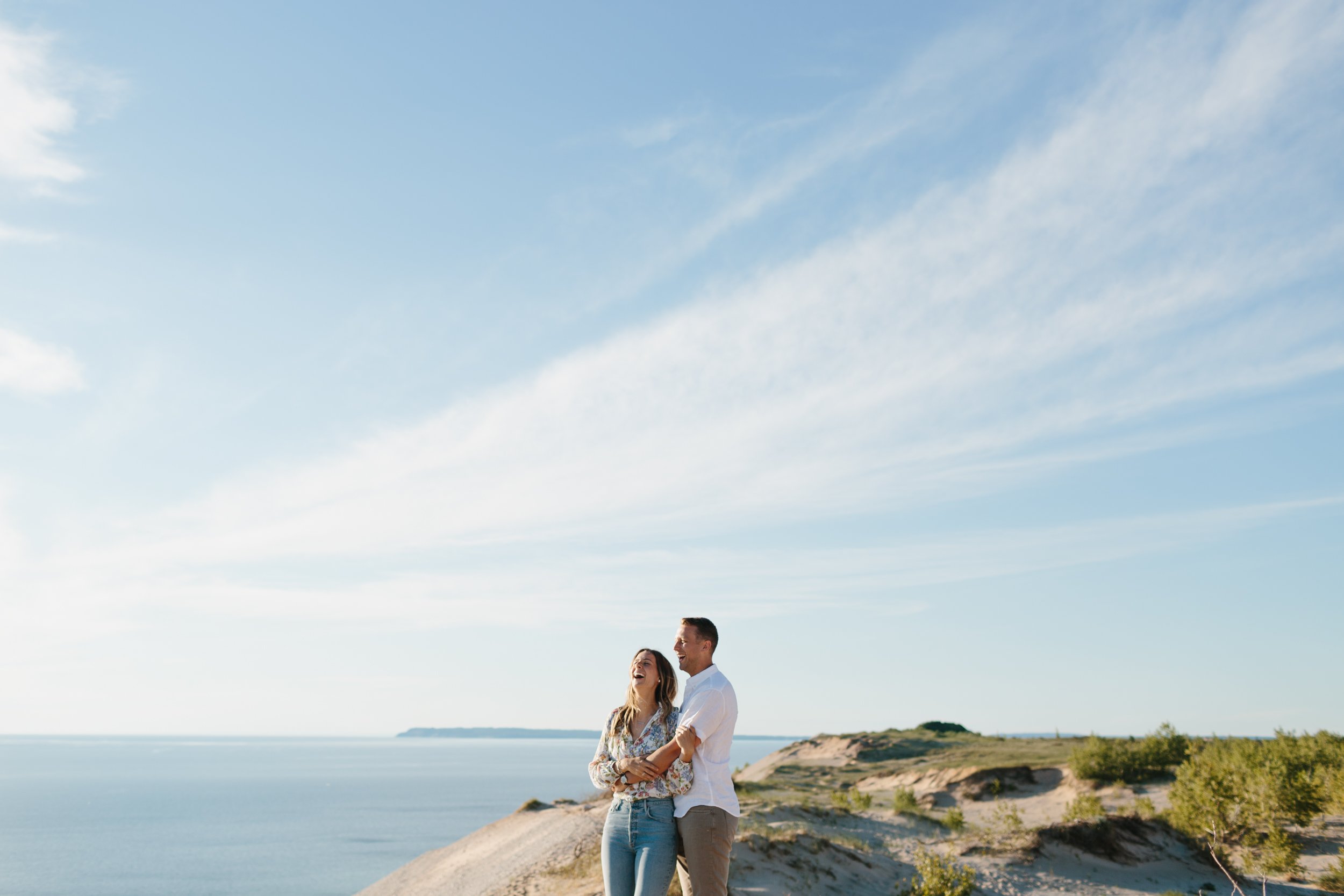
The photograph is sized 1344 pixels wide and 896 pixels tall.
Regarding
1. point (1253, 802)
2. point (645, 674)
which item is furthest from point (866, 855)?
point (645, 674)

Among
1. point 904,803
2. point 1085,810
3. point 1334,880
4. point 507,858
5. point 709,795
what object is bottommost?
point 1334,880

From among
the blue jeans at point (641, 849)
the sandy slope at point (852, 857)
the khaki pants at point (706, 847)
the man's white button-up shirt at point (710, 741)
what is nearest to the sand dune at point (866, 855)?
the sandy slope at point (852, 857)

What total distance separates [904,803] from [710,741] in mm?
27267

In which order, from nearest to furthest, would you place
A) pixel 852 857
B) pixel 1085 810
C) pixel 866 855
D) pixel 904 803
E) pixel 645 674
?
pixel 645 674, pixel 852 857, pixel 866 855, pixel 1085 810, pixel 904 803

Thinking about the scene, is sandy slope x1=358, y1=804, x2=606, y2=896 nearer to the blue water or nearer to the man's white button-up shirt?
the blue water

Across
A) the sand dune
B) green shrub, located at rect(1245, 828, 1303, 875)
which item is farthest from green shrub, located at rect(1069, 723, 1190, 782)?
green shrub, located at rect(1245, 828, 1303, 875)

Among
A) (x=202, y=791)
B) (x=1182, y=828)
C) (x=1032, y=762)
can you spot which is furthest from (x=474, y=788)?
(x=1182, y=828)

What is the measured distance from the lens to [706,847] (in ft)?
17.0

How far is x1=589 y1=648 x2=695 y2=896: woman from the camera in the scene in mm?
5172

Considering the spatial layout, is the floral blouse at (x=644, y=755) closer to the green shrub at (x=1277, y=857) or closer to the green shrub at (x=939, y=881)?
the green shrub at (x=939, y=881)

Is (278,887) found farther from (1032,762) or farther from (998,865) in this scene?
(998,865)

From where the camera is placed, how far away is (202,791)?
146 meters

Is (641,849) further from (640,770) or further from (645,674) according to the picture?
(645,674)

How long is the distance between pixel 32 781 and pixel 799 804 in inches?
7830
